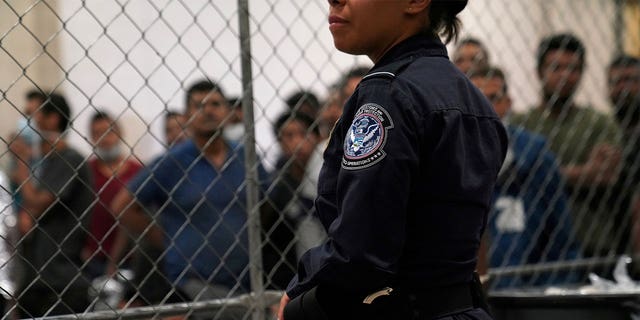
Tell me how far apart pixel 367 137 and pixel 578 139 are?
3.01m

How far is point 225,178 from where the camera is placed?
3670 millimetres

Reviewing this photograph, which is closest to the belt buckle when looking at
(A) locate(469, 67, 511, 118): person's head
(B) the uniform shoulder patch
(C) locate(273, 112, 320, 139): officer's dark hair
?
(B) the uniform shoulder patch

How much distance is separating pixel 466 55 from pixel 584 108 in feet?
2.57

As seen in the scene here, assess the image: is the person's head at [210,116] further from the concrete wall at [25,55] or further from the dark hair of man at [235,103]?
the concrete wall at [25,55]

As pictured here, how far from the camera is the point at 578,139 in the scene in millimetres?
4738

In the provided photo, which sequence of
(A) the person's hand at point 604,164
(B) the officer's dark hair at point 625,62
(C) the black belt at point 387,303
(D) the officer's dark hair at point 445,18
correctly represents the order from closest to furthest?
(C) the black belt at point 387,303 < (D) the officer's dark hair at point 445,18 < (A) the person's hand at point 604,164 < (B) the officer's dark hair at point 625,62

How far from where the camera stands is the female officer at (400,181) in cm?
193

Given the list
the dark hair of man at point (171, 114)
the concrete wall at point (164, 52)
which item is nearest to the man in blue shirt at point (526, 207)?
the concrete wall at point (164, 52)

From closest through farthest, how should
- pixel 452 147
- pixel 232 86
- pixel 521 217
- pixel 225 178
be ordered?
pixel 452 147
pixel 225 178
pixel 521 217
pixel 232 86

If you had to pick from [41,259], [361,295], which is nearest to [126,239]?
[41,259]

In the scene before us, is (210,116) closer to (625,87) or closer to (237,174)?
(237,174)

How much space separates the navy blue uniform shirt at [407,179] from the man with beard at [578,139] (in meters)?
2.34

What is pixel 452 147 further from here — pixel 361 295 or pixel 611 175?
pixel 611 175

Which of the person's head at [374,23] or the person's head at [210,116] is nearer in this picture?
the person's head at [374,23]
